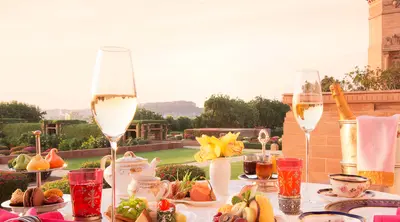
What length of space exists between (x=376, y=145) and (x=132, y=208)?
7.97 ft

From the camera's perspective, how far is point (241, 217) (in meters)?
1.43

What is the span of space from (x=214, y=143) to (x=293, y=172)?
0.51 meters

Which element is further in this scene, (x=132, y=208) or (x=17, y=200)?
(x=17, y=200)

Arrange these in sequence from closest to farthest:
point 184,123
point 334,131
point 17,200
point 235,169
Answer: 1. point 17,200
2. point 334,131
3. point 235,169
4. point 184,123

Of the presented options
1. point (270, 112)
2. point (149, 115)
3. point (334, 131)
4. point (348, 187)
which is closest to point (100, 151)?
point (149, 115)

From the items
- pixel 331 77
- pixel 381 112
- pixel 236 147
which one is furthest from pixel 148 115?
pixel 236 147

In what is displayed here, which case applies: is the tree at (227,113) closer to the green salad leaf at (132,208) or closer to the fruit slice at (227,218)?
the green salad leaf at (132,208)

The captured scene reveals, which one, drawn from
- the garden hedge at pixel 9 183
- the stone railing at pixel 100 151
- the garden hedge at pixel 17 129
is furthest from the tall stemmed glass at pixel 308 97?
the garden hedge at pixel 17 129

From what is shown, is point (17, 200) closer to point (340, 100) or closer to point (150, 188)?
point (150, 188)

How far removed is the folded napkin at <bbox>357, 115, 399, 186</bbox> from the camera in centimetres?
346

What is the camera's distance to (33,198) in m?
1.76

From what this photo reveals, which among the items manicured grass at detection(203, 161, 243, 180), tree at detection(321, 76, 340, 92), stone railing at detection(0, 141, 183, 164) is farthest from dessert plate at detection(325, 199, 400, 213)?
tree at detection(321, 76, 340, 92)

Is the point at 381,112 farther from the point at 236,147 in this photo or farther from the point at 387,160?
the point at 236,147

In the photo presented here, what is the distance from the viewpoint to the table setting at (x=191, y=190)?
1192 mm
